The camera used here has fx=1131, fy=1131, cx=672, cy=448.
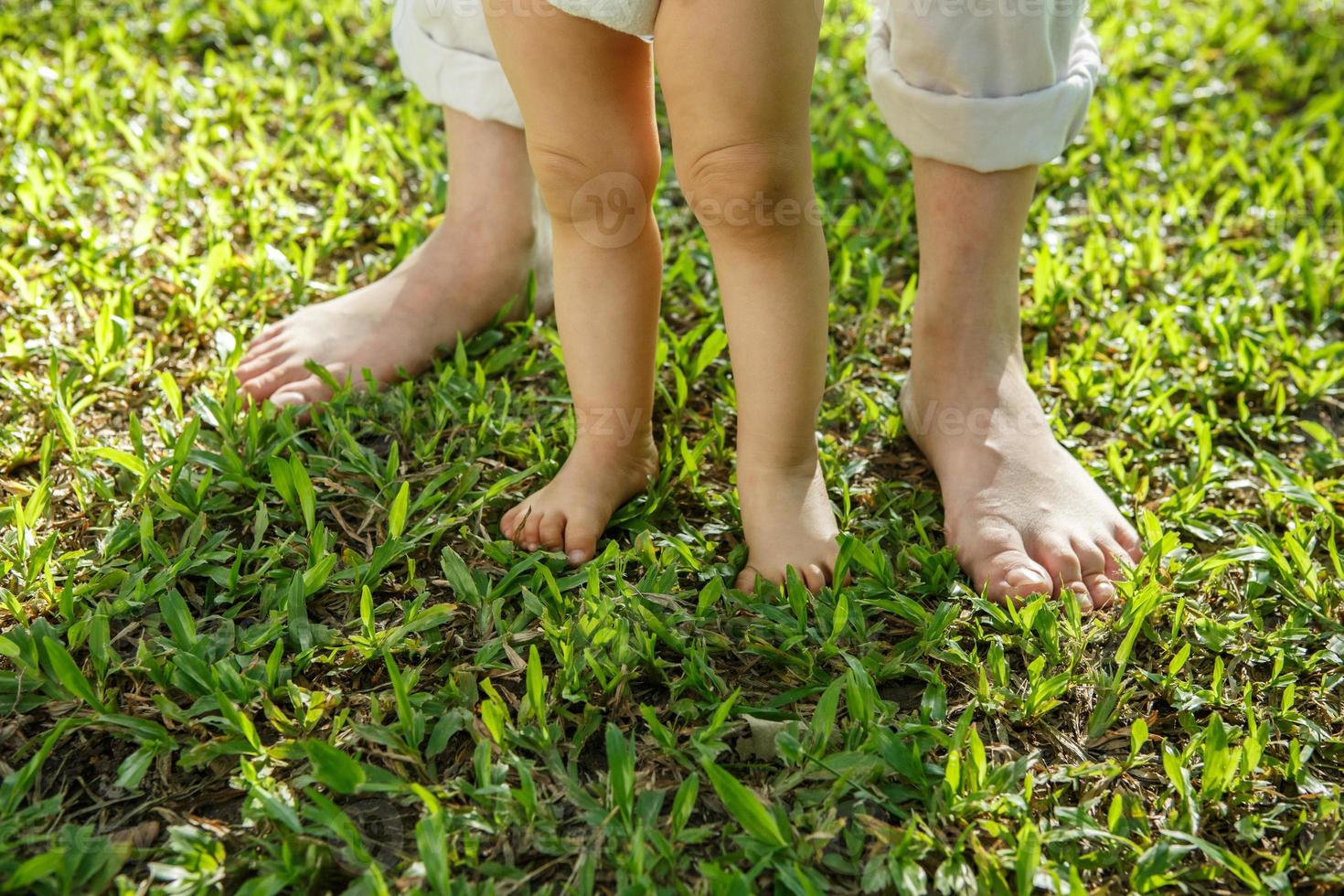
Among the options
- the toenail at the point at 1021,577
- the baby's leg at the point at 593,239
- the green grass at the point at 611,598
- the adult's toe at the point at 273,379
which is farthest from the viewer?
the adult's toe at the point at 273,379

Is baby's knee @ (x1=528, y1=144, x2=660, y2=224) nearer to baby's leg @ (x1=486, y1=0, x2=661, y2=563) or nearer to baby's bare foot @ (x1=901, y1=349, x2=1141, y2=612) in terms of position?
baby's leg @ (x1=486, y1=0, x2=661, y2=563)

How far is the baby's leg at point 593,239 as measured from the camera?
4.76 ft

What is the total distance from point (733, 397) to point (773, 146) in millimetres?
708

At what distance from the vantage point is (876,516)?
1848 mm

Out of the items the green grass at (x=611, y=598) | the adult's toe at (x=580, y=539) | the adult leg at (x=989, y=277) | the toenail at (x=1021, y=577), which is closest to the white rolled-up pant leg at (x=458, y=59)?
the green grass at (x=611, y=598)

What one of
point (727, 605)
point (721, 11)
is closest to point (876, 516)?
point (727, 605)

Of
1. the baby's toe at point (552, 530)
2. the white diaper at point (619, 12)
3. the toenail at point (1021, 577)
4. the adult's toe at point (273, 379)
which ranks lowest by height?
the toenail at point (1021, 577)

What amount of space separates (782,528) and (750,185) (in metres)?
0.52

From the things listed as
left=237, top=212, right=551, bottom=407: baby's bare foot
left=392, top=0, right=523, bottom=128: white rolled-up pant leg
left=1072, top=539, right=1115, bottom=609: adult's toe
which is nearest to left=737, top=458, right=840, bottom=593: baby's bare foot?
left=1072, top=539, right=1115, bottom=609: adult's toe

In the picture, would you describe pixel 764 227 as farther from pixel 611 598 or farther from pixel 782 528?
pixel 611 598

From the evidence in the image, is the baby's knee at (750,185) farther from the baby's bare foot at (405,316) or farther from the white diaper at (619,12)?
the baby's bare foot at (405,316)

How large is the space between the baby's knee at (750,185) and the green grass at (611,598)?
0.51 m

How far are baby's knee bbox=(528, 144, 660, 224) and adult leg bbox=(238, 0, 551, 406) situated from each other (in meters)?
0.61

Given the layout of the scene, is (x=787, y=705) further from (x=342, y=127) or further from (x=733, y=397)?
(x=342, y=127)
